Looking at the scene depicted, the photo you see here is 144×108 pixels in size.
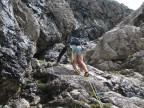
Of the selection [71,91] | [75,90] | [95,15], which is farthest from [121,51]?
[95,15]

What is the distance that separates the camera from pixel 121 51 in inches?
672

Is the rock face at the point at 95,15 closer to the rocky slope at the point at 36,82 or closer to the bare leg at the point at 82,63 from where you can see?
the bare leg at the point at 82,63

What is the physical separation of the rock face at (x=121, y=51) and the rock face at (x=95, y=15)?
15232mm

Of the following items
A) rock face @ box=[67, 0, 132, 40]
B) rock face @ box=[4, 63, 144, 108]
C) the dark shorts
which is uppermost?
rock face @ box=[67, 0, 132, 40]

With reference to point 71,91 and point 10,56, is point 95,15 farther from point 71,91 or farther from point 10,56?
point 10,56

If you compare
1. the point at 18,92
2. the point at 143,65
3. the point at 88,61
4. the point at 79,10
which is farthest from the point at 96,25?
the point at 18,92

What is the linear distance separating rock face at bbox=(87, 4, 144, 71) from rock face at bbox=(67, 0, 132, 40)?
15232mm

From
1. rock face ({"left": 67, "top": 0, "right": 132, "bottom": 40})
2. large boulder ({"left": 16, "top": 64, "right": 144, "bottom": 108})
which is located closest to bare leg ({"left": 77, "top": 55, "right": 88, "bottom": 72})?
large boulder ({"left": 16, "top": 64, "right": 144, "bottom": 108})

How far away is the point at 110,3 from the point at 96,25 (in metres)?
10.3

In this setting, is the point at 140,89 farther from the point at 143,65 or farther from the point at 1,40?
the point at 1,40

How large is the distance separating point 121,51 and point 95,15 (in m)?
26.3

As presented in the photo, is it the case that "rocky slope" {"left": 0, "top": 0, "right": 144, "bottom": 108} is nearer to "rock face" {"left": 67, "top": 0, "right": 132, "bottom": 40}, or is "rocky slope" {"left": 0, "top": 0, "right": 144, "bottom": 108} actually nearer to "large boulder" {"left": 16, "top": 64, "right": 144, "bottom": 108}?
"large boulder" {"left": 16, "top": 64, "right": 144, "bottom": 108}

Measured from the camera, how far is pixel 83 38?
3459 centimetres

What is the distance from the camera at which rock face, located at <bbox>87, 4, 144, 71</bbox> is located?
1606 centimetres
